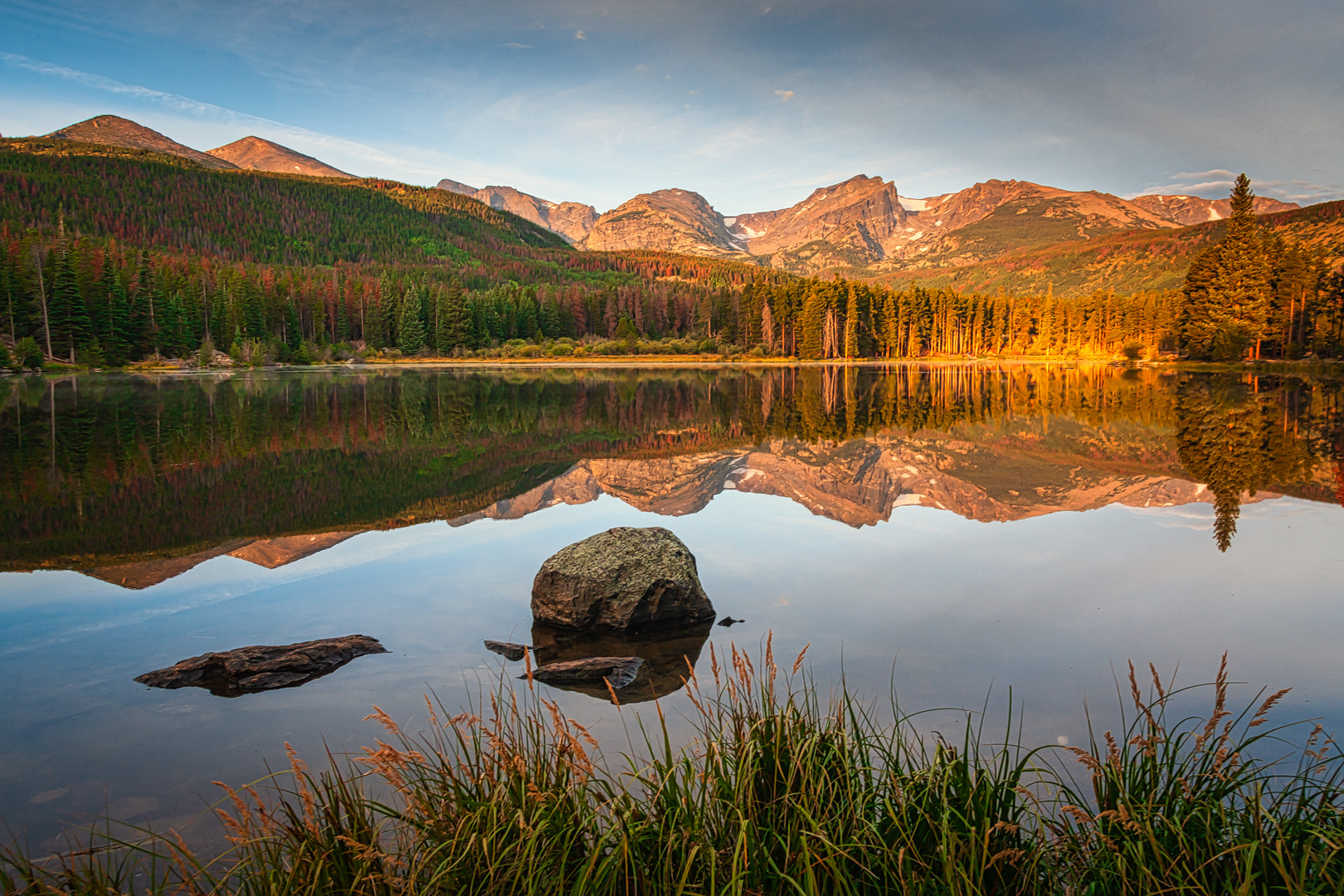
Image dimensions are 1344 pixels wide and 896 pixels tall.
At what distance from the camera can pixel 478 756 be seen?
3.18 meters

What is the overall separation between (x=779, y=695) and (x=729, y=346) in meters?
105

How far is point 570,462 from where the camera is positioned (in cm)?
1775

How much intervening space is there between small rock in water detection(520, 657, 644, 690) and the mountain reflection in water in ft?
18.5

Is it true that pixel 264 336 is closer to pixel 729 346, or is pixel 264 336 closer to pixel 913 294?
pixel 729 346

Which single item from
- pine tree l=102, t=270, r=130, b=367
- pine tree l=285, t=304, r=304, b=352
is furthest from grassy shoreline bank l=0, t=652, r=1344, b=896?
pine tree l=285, t=304, r=304, b=352

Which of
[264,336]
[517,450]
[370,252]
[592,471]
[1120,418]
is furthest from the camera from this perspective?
[370,252]

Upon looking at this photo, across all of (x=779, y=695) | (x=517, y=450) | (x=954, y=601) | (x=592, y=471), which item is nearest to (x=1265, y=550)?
(x=954, y=601)

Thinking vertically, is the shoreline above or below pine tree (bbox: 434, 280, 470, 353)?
below

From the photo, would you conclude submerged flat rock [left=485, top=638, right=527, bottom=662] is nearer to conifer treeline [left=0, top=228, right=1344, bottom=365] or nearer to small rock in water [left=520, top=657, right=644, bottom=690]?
small rock in water [left=520, top=657, right=644, bottom=690]

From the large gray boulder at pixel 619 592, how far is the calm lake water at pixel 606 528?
392 millimetres

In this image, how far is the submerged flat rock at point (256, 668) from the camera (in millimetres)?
6074

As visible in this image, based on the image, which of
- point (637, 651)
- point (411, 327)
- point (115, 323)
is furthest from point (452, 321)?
point (637, 651)

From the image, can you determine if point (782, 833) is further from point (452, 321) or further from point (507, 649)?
point (452, 321)

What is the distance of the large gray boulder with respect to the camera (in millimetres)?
7547
